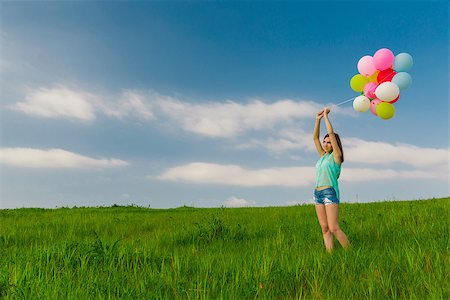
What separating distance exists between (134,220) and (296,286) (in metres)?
9.27

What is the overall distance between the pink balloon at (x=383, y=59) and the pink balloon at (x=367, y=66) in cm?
7

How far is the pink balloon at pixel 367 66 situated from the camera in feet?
24.8

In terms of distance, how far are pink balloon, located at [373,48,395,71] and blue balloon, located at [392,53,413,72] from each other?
0.15 metres

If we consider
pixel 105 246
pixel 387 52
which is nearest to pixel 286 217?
pixel 387 52

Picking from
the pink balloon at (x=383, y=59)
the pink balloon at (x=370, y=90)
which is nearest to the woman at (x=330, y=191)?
the pink balloon at (x=370, y=90)

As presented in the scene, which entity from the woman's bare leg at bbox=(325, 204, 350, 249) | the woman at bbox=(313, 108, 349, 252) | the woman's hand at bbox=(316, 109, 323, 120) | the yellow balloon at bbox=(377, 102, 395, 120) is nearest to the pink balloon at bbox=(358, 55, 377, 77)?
the yellow balloon at bbox=(377, 102, 395, 120)

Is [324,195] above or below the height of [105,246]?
above

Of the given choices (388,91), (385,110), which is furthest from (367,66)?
(385,110)

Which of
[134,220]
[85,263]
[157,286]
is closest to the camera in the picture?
[157,286]

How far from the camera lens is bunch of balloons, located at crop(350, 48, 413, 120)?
7074 mm

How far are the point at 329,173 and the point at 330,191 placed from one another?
0.30 meters

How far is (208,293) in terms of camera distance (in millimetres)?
3957

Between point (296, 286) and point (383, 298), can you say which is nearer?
point (383, 298)

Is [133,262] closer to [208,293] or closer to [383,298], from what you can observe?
[208,293]
